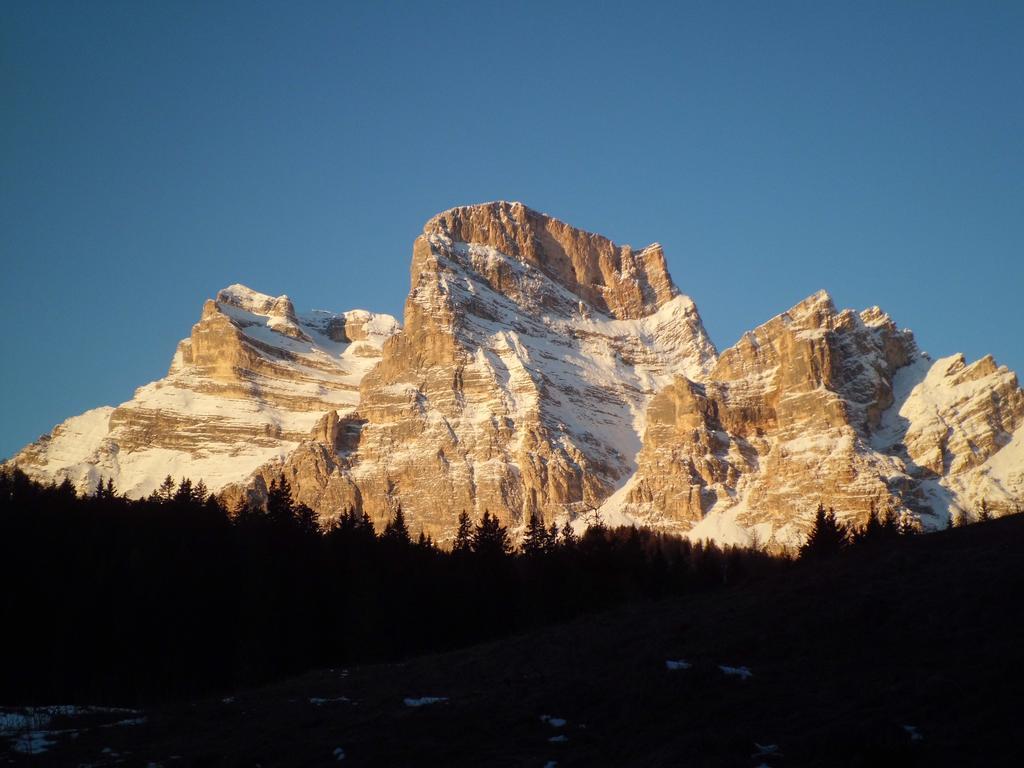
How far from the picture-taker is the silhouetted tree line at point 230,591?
52.9 m

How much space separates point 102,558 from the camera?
5931cm

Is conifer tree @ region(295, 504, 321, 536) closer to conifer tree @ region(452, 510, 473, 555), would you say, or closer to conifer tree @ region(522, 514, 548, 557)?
conifer tree @ region(452, 510, 473, 555)

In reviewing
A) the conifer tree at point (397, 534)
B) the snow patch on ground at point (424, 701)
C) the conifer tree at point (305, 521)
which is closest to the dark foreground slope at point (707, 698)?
the snow patch on ground at point (424, 701)

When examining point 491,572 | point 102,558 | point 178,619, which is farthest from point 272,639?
point 491,572

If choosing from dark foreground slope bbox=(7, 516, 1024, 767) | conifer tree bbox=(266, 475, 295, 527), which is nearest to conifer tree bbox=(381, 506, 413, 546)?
conifer tree bbox=(266, 475, 295, 527)

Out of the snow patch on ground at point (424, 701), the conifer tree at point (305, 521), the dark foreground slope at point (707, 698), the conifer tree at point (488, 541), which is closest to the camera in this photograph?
the dark foreground slope at point (707, 698)

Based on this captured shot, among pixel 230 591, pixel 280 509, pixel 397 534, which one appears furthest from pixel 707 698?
pixel 397 534

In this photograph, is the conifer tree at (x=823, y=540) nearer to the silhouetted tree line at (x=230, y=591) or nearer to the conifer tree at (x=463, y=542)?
the silhouetted tree line at (x=230, y=591)

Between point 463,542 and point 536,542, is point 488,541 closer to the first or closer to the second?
point 463,542

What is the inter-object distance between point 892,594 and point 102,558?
140ft

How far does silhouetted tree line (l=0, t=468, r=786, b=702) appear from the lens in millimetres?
52906

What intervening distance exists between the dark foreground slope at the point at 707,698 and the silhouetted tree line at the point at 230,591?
48.1 feet

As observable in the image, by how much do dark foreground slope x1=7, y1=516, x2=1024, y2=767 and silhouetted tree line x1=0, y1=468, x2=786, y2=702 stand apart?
14.7 metres

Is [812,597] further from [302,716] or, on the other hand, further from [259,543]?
[259,543]
